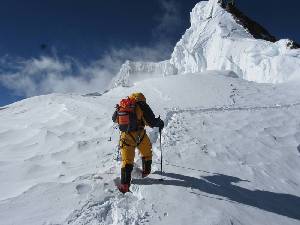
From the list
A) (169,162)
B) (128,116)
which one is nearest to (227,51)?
(169,162)

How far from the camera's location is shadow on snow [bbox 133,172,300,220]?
687cm

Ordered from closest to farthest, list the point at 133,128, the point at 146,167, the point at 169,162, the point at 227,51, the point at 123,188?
1. the point at 123,188
2. the point at 133,128
3. the point at 146,167
4. the point at 169,162
5. the point at 227,51

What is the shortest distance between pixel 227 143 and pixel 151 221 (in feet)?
15.2

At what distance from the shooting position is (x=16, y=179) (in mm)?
7520

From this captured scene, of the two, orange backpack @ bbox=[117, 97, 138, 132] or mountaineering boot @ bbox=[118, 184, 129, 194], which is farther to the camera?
orange backpack @ bbox=[117, 97, 138, 132]

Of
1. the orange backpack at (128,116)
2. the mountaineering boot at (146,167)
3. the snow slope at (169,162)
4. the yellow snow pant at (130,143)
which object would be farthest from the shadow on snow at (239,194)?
the orange backpack at (128,116)

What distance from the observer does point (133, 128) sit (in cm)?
714

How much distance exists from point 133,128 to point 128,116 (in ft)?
0.80

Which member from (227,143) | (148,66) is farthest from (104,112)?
(148,66)

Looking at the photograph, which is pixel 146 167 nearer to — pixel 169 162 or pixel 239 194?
pixel 169 162

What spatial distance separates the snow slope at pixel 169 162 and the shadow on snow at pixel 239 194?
0.02 metres

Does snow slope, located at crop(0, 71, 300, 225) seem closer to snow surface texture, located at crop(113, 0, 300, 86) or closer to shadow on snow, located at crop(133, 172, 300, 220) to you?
shadow on snow, located at crop(133, 172, 300, 220)

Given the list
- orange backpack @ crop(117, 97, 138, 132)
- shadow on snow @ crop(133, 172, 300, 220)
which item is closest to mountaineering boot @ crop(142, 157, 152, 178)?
shadow on snow @ crop(133, 172, 300, 220)

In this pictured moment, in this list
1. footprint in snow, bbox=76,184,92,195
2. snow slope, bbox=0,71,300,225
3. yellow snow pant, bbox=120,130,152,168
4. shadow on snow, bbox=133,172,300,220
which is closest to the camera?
snow slope, bbox=0,71,300,225
